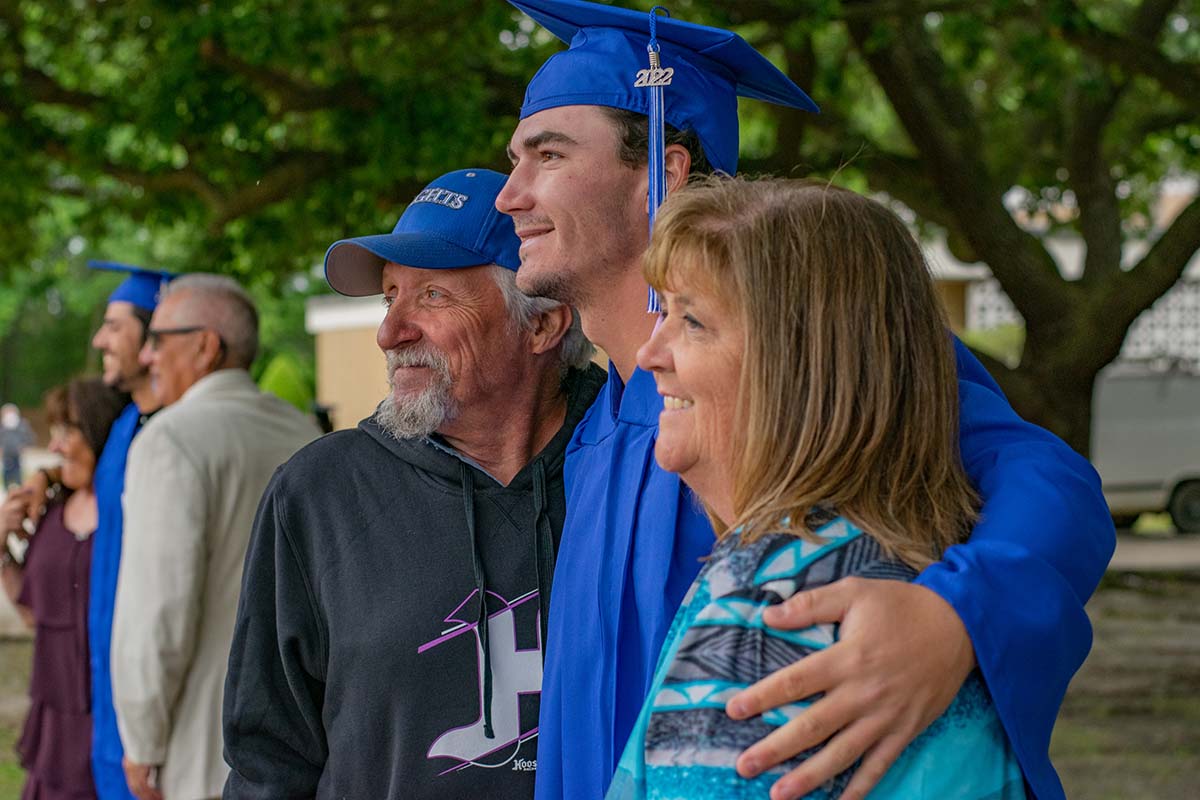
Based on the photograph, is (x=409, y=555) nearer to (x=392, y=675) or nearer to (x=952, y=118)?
(x=392, y=675)

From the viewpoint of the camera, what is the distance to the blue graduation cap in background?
7.37 feet

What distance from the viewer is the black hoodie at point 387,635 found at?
241cm

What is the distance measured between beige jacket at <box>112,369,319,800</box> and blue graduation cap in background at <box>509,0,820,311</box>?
2.15 metres

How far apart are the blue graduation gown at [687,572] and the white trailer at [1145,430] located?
15489 millimetres

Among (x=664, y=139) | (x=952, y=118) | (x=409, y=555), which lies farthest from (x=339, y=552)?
(x=952, y=118)

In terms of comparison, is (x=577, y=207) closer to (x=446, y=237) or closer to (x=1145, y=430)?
(x=446, y=237)

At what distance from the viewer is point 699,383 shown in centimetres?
158

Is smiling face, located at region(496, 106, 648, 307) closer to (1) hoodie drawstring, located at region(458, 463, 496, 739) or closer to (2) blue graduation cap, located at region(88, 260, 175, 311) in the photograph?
(1) hoodie drawstring, located at region(458, 463, 496, 739)

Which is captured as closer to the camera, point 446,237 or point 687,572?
point 687,572

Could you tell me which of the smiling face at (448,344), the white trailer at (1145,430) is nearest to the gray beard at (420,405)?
the smiling face at (448,344)

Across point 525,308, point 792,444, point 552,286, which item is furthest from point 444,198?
point 792,444

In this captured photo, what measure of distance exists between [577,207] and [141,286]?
341cm

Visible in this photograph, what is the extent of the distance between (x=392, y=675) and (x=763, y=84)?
1.21 metres

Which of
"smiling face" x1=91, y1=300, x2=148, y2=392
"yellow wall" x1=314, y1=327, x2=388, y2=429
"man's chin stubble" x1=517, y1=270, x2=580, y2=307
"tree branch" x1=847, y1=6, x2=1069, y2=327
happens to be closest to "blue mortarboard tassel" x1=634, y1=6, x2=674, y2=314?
"man's chin stubble" x1=517, y1=270, x2=580, y2=307
